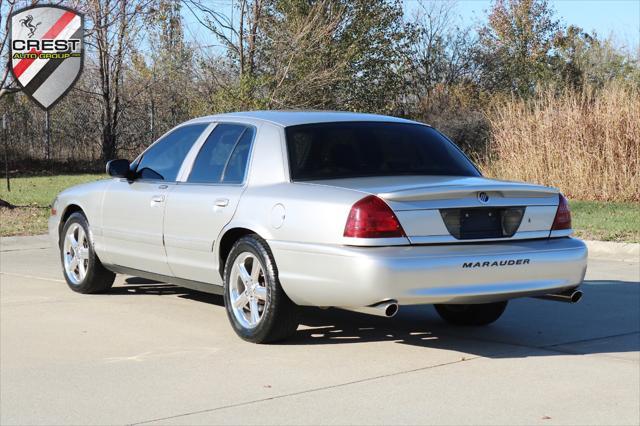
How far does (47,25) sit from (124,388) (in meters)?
16.0

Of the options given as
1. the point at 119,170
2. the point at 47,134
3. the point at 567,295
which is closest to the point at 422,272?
the point at 567,295

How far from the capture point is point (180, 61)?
31.0m

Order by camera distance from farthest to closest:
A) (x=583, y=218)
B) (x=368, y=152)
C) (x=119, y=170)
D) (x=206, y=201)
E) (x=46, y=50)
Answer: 1. (x=46, y=50)
2. (x=583, y=218)
3. (x=119, y=170)
4. (x=206, y=201)
5. (x=368, y=152)

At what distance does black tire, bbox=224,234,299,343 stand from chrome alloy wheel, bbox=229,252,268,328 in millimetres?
39

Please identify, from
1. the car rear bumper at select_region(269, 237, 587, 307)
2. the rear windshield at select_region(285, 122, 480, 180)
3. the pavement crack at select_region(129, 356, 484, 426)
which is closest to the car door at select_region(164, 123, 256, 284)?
the rear windshield at select_region(285, 122, 480, 180)

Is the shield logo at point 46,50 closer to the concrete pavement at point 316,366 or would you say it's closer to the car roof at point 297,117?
the car roof at point 297,117

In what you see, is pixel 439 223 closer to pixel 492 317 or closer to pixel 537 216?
pixel 537 216

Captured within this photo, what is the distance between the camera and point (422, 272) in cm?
609

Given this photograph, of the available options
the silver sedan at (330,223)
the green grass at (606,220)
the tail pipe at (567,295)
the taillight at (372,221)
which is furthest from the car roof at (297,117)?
the green grass at (606,220)

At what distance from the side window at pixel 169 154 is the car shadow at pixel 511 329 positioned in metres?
1.24

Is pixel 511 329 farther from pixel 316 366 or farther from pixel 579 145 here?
pixel 579 145

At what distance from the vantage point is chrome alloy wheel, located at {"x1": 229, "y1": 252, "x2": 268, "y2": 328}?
22.4 ft

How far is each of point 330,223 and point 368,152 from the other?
1084 millimetres

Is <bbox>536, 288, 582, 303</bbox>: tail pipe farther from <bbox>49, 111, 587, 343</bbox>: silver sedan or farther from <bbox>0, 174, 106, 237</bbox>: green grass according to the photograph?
<bbox>0, 174, 106, 237</bbox>: green grass
